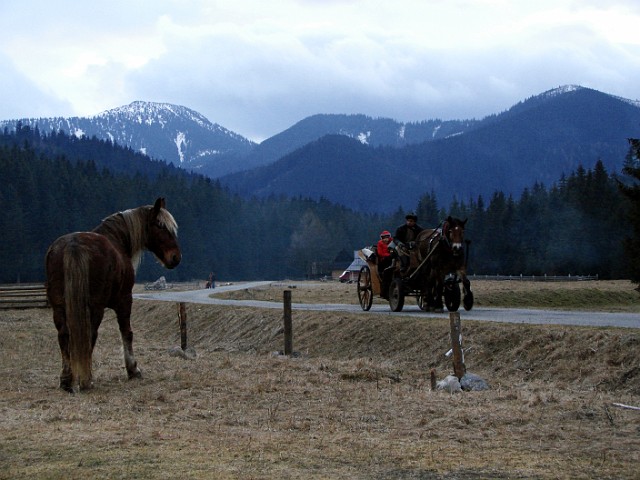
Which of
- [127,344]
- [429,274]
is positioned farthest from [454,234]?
[127,344]

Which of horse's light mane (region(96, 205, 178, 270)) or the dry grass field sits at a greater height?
horse's light mane (region(96, 205, 178, 270))

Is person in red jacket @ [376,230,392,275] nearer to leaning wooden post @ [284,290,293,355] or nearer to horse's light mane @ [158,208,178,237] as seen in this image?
leaning wooden post @ [284,290,293,355]

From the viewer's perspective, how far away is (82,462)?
7.79 metres

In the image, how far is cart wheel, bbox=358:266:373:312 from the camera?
25.8 metres

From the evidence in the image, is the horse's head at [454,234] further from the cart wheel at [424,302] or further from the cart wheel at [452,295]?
the cart wheel at [424,302]

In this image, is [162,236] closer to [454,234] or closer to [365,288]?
[454,234]

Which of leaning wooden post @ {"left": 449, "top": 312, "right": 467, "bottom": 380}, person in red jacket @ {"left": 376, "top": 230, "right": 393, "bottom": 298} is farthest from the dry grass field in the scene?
person in red jacket @ {"left": 376, "top": 230, "right": 393, "bottom": 298}

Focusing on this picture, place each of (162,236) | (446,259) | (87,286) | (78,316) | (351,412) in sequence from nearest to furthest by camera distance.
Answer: (351,412), (78,316), (87,286), (162,236), (446,259)

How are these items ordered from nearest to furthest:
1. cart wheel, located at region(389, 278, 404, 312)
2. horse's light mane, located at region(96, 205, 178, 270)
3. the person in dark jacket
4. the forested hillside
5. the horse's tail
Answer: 1. the horse's tail
2. horse's light mane, located at region(96, 205, 178, 270)
3. the person in dark jacket
4. cart wheel, located at region(389, 278, 404, 312)
5. the forested hillside

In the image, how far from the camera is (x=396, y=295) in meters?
24.2

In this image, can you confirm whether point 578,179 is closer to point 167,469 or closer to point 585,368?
point 585,368

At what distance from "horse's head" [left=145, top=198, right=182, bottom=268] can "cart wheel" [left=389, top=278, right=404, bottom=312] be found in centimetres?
1025

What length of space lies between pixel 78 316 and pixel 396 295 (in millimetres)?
13075

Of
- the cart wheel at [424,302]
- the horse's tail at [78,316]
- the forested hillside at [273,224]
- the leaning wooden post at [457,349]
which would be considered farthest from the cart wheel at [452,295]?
the forested hillside at [273,224]
